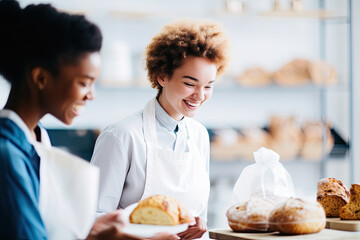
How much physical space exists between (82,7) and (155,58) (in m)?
2.28

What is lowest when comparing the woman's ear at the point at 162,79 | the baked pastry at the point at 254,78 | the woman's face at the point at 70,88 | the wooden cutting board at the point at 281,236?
the wooden cutting board at the point at 281,236

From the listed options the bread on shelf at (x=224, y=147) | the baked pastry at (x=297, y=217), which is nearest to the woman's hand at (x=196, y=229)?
the baked pastry at (x=297, y=217)

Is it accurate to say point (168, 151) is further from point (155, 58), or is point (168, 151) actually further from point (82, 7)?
point (82, 7)

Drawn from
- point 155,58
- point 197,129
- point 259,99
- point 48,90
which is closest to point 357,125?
point 259,99

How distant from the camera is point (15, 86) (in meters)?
1.23

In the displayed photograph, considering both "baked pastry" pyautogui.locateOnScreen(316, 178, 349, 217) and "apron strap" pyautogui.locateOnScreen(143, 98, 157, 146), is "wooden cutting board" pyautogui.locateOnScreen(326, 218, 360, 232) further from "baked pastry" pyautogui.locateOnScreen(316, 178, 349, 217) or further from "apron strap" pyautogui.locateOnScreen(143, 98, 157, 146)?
"apron strap" pyautogui.locateOnScreen(143, 98, 157, 146)

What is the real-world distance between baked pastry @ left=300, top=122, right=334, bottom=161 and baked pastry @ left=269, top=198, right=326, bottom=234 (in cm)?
266

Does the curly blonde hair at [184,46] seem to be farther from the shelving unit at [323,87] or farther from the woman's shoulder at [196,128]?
the shelving unit at [323,87]

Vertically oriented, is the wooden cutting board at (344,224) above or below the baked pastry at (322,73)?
below

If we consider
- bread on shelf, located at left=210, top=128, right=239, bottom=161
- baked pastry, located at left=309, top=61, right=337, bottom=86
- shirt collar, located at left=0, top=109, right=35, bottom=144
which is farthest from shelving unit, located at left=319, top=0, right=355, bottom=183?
shirt collar, located at left=0, top=109, right=35, bottom=144

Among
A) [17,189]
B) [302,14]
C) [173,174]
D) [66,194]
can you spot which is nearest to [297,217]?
[173,174]

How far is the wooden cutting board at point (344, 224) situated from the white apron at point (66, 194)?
35.7 inches

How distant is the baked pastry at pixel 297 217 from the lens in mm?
1551

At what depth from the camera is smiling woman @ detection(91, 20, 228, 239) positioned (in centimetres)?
193
